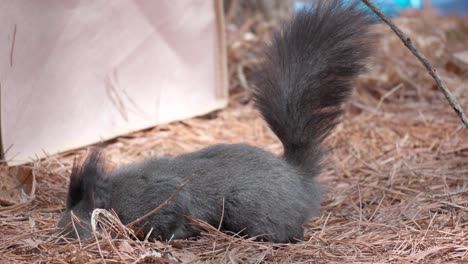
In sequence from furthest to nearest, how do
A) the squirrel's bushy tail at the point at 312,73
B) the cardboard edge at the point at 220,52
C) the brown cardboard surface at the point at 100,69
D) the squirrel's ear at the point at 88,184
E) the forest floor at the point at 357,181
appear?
the cardboard edge at the point at 220,52 < the brown cardboard surface at the point at 100,69 < the squirrel's bushy tail at the point at 312,73 < the squirrel's ear at the point at 88,184 < the forest floor at the point at 357,181

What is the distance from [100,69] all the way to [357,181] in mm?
1838

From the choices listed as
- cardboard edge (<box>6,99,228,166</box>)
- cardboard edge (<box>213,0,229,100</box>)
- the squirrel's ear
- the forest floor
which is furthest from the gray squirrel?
cardboard edge (<box>213,0,229,100</box>)

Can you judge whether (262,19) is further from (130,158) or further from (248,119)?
(130,158)

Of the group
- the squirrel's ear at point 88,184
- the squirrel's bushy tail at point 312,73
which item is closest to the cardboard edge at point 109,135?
the squirrel's ear at point 88,184

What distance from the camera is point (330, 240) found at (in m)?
2.87

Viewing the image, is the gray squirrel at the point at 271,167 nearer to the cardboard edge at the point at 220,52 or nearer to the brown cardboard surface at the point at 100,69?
the brown cardboard surface at the point at 100,69

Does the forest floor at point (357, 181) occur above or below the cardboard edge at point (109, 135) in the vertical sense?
below

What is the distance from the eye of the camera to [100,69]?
14.0ft

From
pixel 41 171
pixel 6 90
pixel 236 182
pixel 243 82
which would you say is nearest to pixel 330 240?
pixel 236 182

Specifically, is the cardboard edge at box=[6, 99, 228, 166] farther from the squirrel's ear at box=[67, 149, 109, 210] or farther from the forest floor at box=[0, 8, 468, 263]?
the squirrel's ear at box=[67, 149, 109, 210]

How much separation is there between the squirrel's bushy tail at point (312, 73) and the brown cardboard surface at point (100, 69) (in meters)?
1.37

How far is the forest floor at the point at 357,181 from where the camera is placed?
104 inches

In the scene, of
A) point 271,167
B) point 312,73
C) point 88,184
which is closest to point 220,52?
point 312,73

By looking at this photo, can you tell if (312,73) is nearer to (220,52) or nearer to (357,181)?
(357,181)
